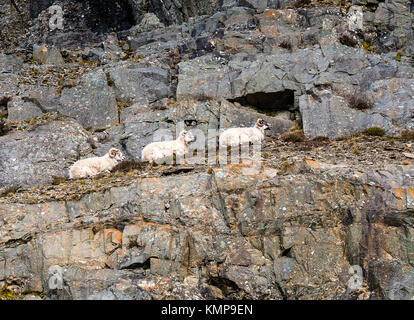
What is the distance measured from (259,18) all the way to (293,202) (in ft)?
63.8

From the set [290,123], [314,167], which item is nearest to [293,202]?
[314,167]

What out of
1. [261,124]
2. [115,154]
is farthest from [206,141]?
[115,154]

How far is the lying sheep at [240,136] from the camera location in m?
24.8

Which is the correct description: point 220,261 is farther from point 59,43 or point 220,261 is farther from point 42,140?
point 59,43

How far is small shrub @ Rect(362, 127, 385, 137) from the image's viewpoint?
24.2m

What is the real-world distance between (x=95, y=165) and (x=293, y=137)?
8.36 meters

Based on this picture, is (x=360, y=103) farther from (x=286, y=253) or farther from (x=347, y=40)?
(x=286, y=253)

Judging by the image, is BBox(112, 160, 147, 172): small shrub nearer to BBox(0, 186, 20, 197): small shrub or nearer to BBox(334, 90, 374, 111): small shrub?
BBox(0, 186, 20, 197): small shrub

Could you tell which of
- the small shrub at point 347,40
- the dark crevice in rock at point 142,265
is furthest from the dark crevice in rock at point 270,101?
the dark crevice in rock at point 142,265

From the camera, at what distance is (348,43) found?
32156mm

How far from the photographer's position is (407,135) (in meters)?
23.3

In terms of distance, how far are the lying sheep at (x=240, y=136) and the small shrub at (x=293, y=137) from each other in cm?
96

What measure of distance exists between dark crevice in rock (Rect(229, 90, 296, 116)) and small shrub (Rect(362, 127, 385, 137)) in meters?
4.97

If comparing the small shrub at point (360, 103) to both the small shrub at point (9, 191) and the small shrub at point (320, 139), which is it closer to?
the small shrub at point (320, 139)
